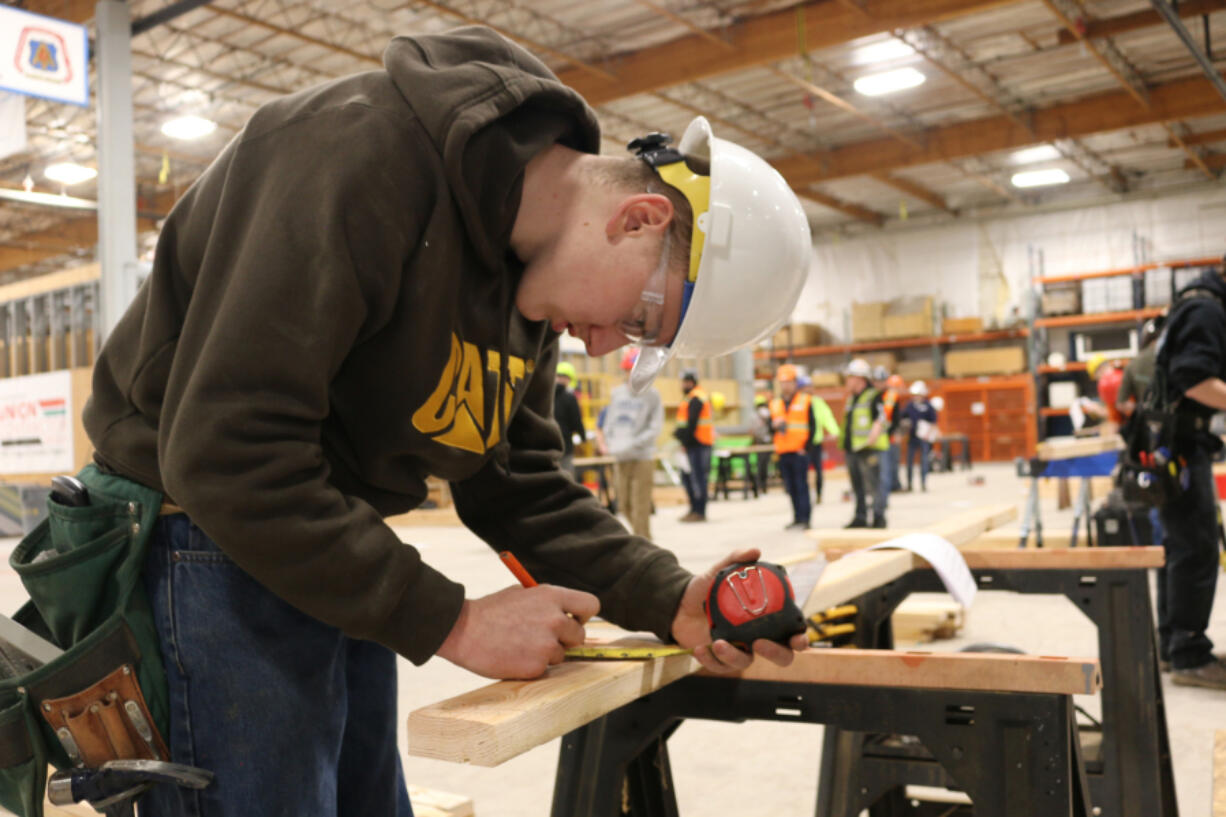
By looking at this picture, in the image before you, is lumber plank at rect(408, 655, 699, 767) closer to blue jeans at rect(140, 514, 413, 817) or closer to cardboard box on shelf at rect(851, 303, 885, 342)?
blue jeans at rect(140, 514, 413, 817)

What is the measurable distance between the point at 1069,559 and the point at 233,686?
2.12 meters

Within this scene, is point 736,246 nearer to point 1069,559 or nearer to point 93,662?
point 93,662

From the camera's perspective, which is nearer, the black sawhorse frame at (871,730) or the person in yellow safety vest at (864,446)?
the black sawhorse frame at (871,730)

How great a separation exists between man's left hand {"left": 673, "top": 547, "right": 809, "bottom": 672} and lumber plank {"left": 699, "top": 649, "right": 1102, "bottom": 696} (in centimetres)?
6

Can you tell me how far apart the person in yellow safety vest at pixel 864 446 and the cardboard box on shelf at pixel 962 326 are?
43.2 ft

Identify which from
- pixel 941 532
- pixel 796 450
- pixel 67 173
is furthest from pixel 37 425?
pixel 796 450

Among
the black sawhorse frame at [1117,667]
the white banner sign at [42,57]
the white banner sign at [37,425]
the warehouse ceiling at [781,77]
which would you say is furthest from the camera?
the warehouse ceiling at [781,77]

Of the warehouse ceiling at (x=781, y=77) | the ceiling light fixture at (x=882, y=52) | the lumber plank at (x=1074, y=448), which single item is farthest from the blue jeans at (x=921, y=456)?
the lumber plank at (x=1074, y=448)

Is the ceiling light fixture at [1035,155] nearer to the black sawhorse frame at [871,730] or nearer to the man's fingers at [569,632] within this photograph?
the black sawhorse frame at [871,730]

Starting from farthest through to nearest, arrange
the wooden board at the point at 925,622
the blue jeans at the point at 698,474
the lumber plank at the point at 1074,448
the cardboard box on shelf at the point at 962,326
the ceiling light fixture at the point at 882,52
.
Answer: the cardboard box on shelf at the point at 962,326 → the ceiling light fixture at the point at 882,52 → the blue jeans at the point at 698,474 → the lumber plank at the point at 1074,448 → the wooden board at the point at 925,622

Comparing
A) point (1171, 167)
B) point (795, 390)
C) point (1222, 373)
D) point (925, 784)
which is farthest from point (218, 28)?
point (1171, 167)

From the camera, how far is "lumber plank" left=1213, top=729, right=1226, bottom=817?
1715 mm

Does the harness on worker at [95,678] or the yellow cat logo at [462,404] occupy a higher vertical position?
the yellow cat logo at [462,404]

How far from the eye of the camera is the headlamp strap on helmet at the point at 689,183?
4.49 ft
